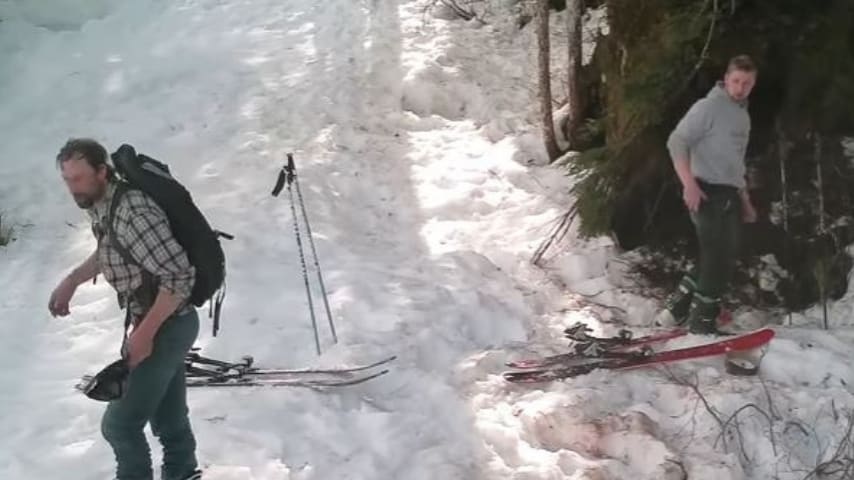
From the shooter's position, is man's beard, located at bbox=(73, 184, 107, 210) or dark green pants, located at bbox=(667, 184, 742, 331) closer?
man's beard, located at bbox=(73, 184, 107, 210)

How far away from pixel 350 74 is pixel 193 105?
2.07 meters

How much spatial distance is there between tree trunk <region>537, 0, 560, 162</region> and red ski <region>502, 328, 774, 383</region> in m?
4.11

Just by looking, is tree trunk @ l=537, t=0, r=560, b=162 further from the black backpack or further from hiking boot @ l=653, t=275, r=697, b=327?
the black backpack

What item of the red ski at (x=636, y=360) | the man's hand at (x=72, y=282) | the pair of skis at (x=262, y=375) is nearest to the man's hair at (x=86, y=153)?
the man's hand at (x=72, y=282)

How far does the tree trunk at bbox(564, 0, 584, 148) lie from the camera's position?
10.1 meters

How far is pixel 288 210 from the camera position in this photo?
31.4 feet

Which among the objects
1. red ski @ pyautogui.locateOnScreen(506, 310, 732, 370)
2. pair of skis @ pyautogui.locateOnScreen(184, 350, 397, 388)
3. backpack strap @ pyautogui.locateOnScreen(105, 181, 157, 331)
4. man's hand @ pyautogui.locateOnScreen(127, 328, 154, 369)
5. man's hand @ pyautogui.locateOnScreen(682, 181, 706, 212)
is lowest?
red ski @ pyautogui.locateOnScreen(506, 310, 732, 370)

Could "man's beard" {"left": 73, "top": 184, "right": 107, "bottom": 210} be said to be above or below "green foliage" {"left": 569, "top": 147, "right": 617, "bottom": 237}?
above

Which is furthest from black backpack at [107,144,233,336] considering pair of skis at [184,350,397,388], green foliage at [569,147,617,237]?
green foliage at [569,147,617,237]

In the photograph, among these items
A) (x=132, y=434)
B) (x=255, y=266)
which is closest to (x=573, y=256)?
(x=255, y=266)

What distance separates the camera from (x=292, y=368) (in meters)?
7.02

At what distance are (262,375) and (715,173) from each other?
3478mm

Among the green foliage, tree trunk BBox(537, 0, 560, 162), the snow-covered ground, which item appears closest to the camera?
the snow-covered ground

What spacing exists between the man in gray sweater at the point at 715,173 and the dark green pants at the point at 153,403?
365 cm
